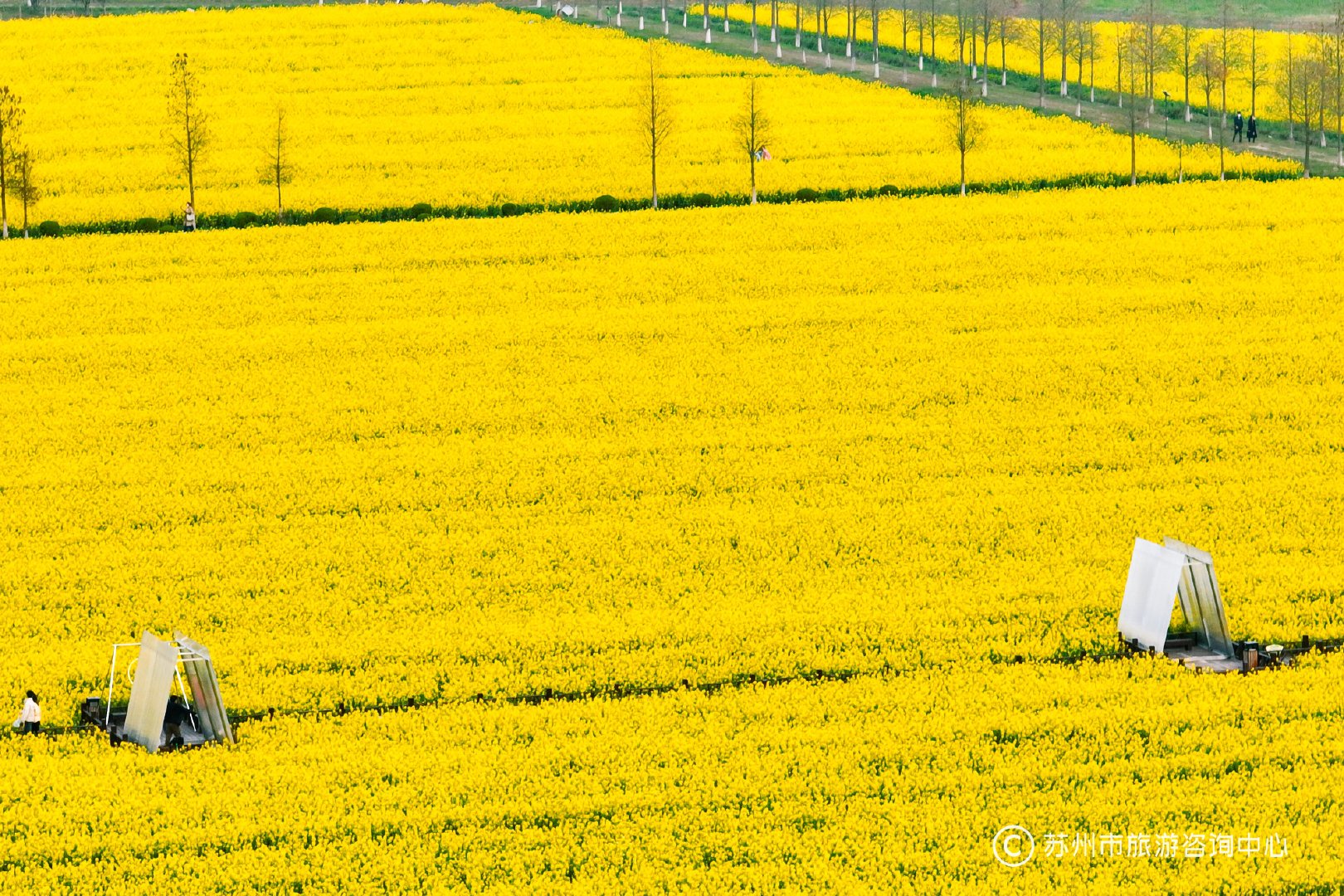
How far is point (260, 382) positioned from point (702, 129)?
33452mm

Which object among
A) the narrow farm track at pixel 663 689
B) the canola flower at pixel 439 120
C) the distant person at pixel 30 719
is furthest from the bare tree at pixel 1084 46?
the distant person at pixel 30 719

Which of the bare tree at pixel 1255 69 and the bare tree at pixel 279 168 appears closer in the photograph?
the bare tree at pixel 279 168

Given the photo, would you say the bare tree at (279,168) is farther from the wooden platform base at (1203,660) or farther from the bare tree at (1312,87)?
the wooden platform base at (1203,660)

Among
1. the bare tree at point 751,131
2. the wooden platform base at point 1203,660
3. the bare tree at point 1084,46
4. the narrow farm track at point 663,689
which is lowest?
the narrow farm track at point 663,689

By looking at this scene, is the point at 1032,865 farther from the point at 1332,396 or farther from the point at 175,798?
the point at 1332,396

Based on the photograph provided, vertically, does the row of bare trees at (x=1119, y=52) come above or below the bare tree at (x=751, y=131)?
above

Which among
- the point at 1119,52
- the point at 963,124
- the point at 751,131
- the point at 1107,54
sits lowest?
the point at 751,131

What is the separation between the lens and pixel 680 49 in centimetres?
8869

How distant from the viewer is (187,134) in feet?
210

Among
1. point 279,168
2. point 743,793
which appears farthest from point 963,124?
point 743,793

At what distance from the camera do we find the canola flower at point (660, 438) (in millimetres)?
29188

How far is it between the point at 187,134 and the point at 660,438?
31.4 metres

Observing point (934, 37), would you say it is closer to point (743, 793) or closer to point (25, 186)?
point (25, 186)

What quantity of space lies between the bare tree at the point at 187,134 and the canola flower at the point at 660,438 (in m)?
7.68
